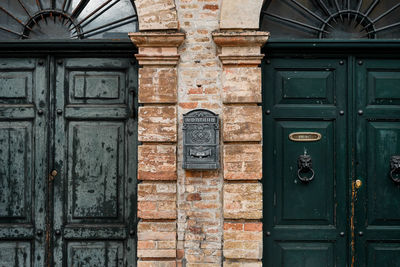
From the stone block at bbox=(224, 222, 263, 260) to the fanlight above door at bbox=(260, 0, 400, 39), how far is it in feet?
6.91

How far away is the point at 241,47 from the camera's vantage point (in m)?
3.61

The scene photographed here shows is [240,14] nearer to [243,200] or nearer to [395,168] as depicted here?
[243,200]

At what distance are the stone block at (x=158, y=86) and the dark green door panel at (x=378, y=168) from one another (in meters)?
2.01

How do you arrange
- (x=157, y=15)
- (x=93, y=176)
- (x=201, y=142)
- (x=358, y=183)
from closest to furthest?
(x=201, y=142) → (x=157, y=15) → (x=358, y=183) → (x=93, y=176)

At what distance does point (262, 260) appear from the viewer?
377 centimetres

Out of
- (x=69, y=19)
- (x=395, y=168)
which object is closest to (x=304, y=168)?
(x=395, y=168)

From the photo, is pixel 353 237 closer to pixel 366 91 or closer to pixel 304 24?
pixel 366 91

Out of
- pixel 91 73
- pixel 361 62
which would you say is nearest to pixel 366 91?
pixel 361 62

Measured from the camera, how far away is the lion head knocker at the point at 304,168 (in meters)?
3.70

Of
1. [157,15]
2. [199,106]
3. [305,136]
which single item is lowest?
[305,136]

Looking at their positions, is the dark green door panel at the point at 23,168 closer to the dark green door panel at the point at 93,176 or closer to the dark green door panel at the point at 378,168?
the dark green door panel at the point at 93,176

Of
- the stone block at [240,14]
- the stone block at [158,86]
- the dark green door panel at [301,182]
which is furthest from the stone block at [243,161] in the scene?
the stone block at [240,14]

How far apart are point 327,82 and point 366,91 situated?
433mm

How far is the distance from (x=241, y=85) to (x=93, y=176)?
1.91m
